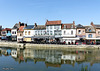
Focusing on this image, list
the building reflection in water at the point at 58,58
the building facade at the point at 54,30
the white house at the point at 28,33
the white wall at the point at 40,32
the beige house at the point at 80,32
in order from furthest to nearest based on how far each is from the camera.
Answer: the white house at the point at 28,33 < the white wall at the point at 40,32 < the building facade at the point at 54,30 < the beige house at the point at 80,32 < the building reflection in water at the point at 58,58

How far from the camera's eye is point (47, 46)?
38.3 metres

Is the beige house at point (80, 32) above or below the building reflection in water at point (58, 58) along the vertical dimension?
above

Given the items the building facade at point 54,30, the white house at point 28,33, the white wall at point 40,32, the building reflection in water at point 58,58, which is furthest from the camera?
the white house at point 28,33

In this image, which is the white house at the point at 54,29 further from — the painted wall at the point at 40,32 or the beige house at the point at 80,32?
the beige house at the point at 80,32

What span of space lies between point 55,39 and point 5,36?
32.5 meters

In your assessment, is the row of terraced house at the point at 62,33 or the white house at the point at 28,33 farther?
the white house at the point at 28,33

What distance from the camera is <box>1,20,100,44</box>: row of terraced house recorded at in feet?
143

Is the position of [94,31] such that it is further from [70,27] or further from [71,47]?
[71,47]

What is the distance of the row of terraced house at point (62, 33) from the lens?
143 feet

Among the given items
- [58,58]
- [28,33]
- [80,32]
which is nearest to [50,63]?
[58,58]

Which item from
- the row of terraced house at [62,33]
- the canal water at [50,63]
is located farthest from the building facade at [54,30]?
the canal water at [50,63]

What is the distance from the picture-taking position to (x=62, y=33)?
1801 inches

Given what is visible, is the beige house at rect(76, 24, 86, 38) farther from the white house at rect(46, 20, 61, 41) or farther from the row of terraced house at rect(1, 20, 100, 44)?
the white house at rect(46, 20, 61, 41)

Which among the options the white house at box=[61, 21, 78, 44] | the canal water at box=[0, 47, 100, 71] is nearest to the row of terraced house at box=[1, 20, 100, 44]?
the white house at box=[61, 21, 78, 44]
